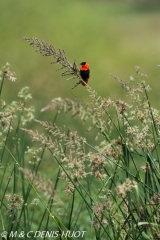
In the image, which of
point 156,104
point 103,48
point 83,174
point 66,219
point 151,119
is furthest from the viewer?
point 103,48

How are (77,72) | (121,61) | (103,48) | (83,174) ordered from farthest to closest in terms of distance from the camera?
(103,48)
(121,61)
(77,72)
(83,174)

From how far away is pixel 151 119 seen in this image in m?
2.57

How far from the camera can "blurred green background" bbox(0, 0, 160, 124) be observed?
390 inches

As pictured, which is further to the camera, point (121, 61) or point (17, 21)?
point (17, 21)

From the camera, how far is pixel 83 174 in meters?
1.98

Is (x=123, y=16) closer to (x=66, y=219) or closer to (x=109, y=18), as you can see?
(x=109, y=18)

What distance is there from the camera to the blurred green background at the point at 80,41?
9.90m

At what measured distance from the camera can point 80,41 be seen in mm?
12367

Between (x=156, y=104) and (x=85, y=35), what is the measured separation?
4.23m

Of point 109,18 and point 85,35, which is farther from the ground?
point 109,18

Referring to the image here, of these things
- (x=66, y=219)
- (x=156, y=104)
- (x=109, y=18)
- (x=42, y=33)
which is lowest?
(x=66, y=219)

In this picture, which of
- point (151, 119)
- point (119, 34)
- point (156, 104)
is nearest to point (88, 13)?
point (119, 34)

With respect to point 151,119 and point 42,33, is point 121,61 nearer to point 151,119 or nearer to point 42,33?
point 42,33

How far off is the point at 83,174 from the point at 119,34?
11.2m
